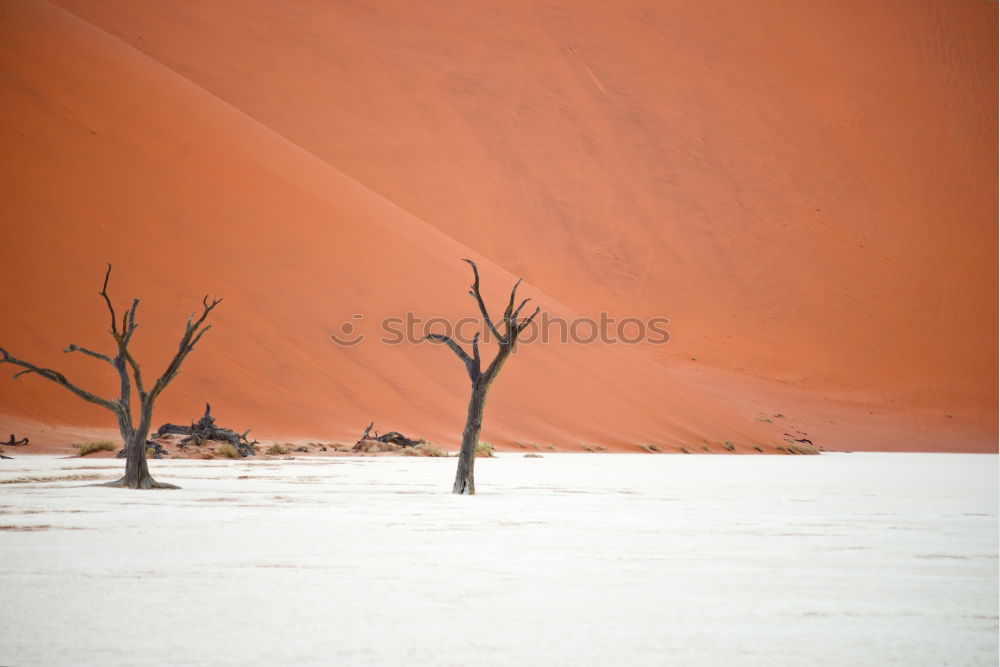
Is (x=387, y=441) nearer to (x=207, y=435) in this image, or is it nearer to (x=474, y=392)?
(x=207, y=435)

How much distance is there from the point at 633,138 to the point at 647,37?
1106cm

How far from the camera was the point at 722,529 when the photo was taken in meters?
9.20

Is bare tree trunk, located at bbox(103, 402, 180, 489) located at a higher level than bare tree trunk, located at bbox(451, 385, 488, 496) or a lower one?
lower

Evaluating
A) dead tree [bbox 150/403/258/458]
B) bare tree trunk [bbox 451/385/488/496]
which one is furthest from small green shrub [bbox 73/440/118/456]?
bare tree trunk [bbox 451/385/488/496]

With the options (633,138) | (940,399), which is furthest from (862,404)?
(633,138)

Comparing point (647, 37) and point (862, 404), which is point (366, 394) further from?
point (647, 37)

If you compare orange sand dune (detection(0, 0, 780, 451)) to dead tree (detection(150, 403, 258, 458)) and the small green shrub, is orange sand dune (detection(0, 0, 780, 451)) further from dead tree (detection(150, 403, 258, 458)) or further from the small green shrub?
dead tree (detection(150, 403, 258, 458))

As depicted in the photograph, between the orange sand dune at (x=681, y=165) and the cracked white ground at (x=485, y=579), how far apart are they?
34916 mm

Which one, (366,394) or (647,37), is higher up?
(647,37)

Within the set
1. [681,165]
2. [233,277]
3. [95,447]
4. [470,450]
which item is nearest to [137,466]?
[470,450]

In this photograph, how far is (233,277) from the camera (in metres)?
30.2

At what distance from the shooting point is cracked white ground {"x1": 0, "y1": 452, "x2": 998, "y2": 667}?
4.36 meters

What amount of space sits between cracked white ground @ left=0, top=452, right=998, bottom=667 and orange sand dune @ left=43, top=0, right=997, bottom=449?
34916 millimetres

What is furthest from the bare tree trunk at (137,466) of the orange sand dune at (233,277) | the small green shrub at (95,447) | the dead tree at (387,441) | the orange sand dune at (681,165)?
the orange sand dune at (681,165)
